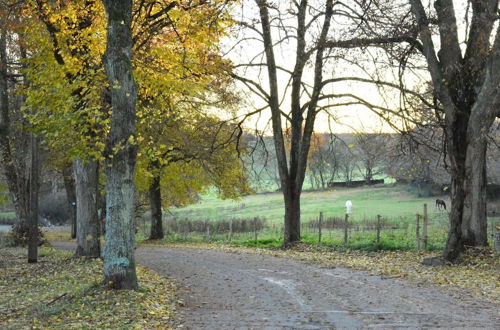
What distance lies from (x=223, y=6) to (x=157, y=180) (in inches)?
716

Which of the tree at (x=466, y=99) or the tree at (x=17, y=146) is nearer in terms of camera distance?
the tree at (x=466, y=99)

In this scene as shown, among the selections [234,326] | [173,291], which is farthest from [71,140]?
[234,326]

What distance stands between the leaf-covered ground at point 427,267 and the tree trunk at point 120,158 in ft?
21.4

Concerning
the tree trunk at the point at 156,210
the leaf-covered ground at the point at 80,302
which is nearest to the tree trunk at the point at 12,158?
the tree trunk at the point at 156,210

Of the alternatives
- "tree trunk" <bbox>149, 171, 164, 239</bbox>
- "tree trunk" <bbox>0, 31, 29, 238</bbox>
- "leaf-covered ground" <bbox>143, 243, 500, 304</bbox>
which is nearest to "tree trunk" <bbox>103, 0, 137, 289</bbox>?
"leaf-covered ground" <bbox>143, 243, 500, 304</bbox>

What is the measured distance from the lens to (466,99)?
16.1 meters

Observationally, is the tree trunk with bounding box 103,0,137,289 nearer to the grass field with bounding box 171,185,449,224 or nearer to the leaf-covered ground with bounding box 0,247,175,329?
the leaf-covered ground with bounding box 0,247,175,329

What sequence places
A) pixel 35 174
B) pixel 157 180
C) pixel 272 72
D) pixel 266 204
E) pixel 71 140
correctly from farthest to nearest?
1. pixel 266 204
2. pixel 157 180
3. pixel 272 72
4. pixel 35 174
5. pixel 71 140

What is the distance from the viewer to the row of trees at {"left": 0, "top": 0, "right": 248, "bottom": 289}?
36.1 feet

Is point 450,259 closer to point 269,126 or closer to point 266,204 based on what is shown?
point 269,126

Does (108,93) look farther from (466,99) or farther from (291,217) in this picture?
(291,217)

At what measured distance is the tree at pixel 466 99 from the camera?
49.0 ft

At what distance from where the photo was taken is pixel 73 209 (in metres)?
39.7

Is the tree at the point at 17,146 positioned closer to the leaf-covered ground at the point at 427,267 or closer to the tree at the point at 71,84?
the tree at the point at 71,84
